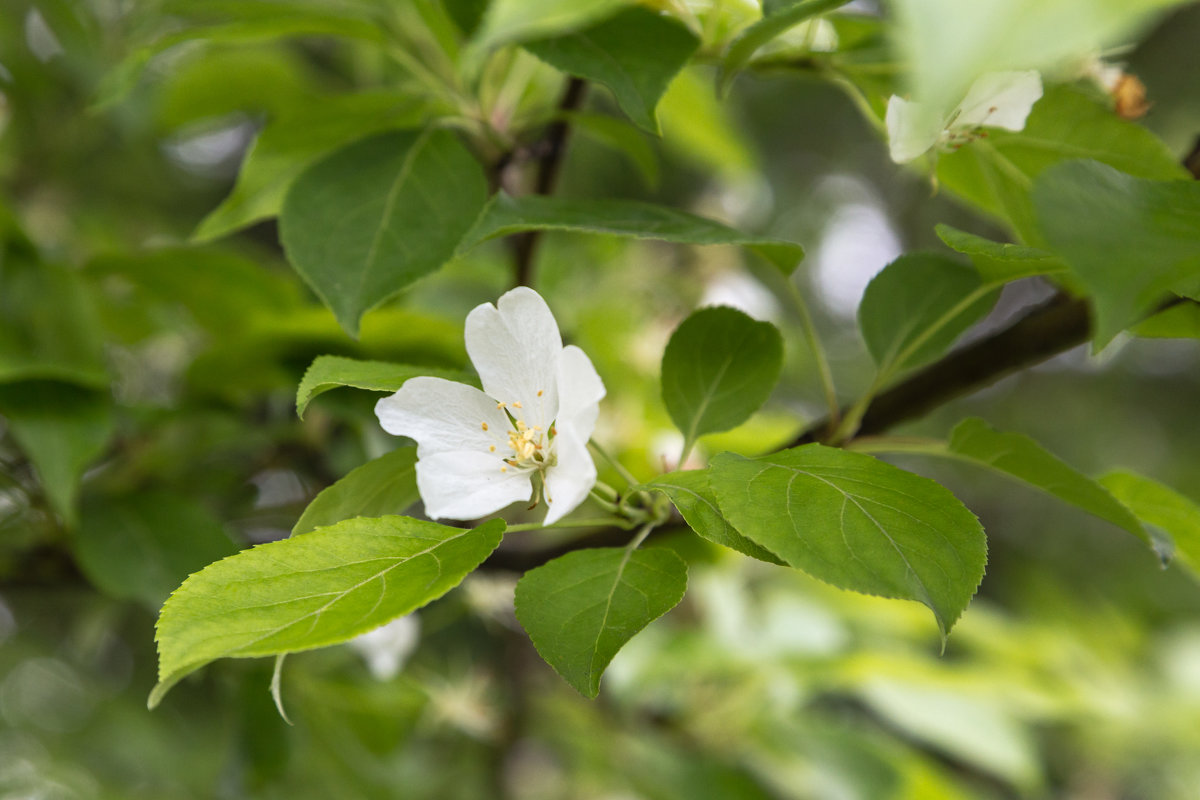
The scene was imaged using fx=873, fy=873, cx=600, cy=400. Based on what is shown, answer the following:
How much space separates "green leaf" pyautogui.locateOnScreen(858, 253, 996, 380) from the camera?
53 centimetres

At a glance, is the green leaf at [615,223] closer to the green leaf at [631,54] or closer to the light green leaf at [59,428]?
the green leaf at [631,54]

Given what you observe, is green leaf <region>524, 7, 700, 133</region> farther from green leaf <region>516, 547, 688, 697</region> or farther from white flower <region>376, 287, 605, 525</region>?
green leaf <region>516, 547, 688, 697</region>

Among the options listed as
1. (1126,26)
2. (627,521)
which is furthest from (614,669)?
(1126,26)

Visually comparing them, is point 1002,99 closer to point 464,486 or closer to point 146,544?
point 464,486

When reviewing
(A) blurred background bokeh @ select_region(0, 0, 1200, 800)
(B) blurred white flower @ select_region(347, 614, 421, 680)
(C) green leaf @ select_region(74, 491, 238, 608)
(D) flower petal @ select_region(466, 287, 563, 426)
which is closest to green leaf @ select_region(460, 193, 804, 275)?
(D) flower petal @ select_region(466, 287, 563, 426)

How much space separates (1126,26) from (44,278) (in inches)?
34.2

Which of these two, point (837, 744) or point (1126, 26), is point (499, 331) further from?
point (837, 744)

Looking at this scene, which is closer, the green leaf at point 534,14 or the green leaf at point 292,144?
the green leaf at point 534,14

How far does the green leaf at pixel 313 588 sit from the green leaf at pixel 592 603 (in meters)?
0.05

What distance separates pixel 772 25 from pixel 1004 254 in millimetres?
175

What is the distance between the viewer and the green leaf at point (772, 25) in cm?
46

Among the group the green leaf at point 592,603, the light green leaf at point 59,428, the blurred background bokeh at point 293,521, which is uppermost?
the green leaf at point 592,603

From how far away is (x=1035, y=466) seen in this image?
475mm

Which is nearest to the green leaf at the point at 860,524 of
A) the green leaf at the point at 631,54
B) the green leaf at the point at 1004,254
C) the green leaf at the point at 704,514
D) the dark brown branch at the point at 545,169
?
the green leaf at the point at 704,514
